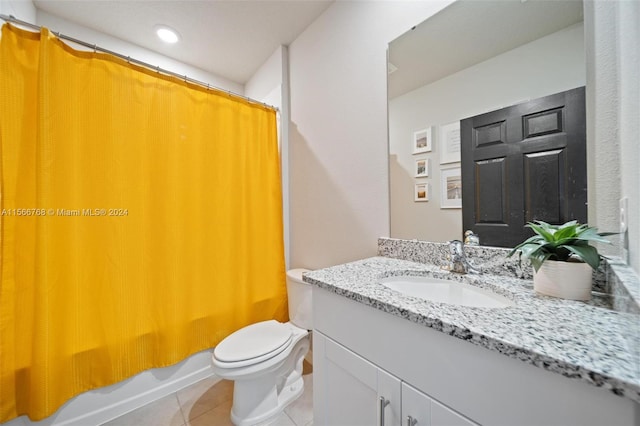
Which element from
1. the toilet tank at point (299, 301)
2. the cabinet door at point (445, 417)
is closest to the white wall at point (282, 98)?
the toilet tank at point (299, 301)

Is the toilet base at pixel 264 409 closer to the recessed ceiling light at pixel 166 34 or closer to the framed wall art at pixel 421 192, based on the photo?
the framed wall art at pixel 421 192

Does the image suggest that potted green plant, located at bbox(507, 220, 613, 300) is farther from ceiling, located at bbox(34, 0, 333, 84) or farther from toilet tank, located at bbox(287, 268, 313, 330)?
ceiling, located at bbox(34, 0, 333, 84)

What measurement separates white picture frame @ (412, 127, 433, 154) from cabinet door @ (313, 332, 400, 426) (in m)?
0.94

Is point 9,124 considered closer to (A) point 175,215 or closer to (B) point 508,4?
(A) point 175,215

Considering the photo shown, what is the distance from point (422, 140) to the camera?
1157 mm

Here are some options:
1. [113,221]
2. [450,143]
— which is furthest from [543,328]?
[113,221]

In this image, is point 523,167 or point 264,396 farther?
point 264,396

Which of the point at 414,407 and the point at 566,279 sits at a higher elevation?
the point at 566,279

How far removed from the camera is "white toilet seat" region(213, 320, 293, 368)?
1165mm

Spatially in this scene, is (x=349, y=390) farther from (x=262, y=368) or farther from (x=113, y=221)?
(x=113, y=221)

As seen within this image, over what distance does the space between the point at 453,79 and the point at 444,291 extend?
90cm

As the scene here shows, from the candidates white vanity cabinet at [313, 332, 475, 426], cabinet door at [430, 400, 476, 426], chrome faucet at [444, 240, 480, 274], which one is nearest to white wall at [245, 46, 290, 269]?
white vanity cabinet at [313, 332, 475, 426]

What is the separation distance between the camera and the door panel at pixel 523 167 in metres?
0.78

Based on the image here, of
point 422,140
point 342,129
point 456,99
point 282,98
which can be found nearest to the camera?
point 456,99
